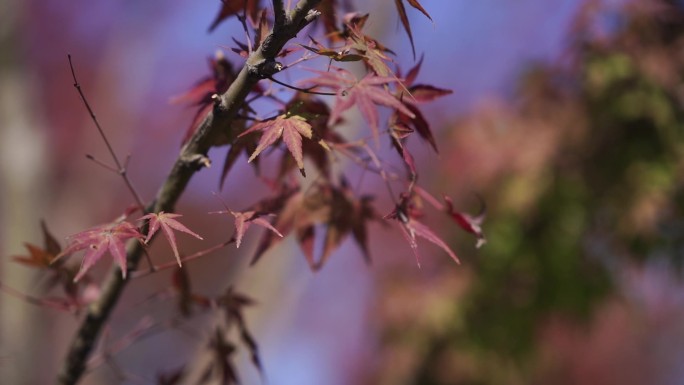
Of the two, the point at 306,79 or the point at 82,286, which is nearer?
the point at 306,79

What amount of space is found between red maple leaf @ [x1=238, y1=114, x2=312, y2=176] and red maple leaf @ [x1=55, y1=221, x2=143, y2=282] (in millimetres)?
177

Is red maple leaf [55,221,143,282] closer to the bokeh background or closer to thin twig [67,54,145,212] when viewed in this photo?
thin twig [67,54,145,212]

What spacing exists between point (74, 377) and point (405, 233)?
0.56m

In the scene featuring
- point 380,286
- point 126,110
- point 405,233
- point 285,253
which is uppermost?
point 405,233

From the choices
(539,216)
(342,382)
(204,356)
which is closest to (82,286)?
(204,356)

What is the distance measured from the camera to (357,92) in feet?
2.70

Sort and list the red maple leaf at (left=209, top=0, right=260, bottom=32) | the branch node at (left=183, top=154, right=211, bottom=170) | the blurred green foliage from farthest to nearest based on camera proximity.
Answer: the blurred green foliage
the red maple leaf at (left=209, top=0, right=260, bottom=32)
the branch node at (left=183, top=154, right=211, bottom=170)

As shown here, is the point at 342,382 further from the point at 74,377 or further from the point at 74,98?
the point at 74,377

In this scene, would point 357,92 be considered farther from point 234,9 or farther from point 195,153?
point 234,9

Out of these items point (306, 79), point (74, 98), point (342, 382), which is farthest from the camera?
point (342, 382)

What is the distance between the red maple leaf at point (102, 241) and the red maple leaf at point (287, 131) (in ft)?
0.58

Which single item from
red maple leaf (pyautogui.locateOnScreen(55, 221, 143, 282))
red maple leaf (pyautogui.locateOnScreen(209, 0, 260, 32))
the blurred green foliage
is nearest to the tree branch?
red maple leaf (pyautogui.locateOnScreen(55, 221, 143, 282))

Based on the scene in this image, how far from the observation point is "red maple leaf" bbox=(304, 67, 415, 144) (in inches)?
32.0

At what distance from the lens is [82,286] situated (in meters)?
1.24
